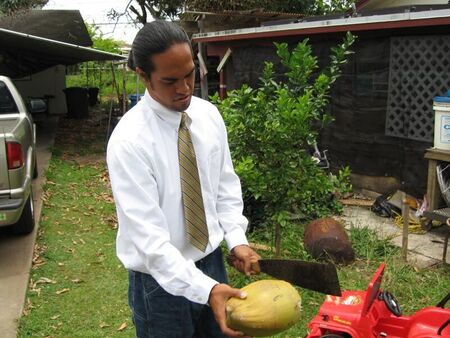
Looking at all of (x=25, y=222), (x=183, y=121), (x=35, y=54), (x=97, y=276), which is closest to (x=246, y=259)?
(x=183, y=121)

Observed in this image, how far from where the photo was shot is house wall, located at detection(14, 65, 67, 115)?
57.0 ft

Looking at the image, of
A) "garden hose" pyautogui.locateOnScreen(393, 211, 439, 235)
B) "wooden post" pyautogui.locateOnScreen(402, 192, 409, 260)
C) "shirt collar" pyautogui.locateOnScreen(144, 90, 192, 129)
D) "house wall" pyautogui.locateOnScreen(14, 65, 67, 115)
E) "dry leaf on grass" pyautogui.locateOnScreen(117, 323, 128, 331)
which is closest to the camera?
"shirt collar" pyautogui.locateOnScreen(144, 90, 192, 129)

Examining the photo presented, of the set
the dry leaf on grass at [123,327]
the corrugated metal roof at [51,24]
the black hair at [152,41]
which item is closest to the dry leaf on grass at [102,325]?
the dry leaf on grass at [123,327]

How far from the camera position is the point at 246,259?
6.94 ft

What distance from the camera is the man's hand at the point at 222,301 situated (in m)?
1.79

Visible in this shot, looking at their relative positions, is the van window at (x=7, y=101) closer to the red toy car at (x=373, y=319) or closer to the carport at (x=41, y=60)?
the carport at (x=41, y=60)

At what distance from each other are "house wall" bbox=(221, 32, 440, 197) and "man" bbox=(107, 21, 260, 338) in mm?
5095

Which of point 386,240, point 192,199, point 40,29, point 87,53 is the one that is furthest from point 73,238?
point 40,29

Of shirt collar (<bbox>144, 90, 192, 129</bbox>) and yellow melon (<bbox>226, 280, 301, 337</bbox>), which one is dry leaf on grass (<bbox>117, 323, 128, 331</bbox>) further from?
shirt collar (<bbox>144, 90, 192, 129</bbox>)

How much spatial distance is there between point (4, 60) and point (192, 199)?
14.7 meters

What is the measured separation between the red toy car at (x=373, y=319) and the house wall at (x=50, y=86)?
53.3 ft

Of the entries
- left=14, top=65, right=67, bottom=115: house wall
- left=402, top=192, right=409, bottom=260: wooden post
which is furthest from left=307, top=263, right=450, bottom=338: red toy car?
left=14, top=65, right=67, bottom=115: house wall

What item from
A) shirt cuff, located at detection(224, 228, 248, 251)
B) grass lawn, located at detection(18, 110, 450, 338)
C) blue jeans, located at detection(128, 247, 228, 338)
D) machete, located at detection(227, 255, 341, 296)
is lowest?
grass lawn, located at detection(18, 110, 450, 338)

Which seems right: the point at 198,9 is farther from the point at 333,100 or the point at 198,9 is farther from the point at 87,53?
the point at 333,100
